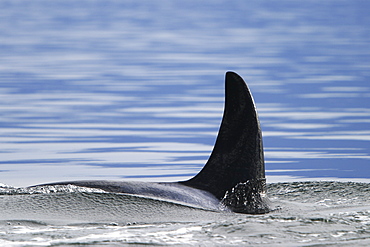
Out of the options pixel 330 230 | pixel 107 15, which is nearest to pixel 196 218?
pixel 330 230

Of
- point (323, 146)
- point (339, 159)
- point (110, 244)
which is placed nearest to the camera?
point (110, 244)

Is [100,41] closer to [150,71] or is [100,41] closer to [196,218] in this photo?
[150,71]

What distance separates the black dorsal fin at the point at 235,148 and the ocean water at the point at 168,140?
64 centimetres

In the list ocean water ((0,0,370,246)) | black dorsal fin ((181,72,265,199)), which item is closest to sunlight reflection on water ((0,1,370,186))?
ocean water ((0,0,370,246))

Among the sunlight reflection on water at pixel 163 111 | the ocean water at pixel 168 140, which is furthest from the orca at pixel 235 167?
the sunlight reflection on water at pixel 163 111

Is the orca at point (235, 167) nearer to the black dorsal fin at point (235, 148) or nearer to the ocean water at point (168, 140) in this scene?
the black dorsal fin at point (235, 148)

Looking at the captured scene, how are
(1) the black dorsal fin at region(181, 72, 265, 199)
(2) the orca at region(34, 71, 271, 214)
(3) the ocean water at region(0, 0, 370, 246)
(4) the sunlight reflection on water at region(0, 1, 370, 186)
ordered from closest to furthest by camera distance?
1. (3) the ocean water at region(0, 0, 370, 246)
2. (2) the orca at region(34, 71, 271, 214)
3. (1) the black dorsal fin at region(181, 72, 265, 199)
4. (4) the sunlight reflection on water at region(0, 1, 370, 186)

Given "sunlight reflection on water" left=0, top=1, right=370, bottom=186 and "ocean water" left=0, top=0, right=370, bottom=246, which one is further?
"sunlight reflection on water" left=0, top=1, right=370, bottom=186

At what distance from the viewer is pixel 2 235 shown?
28.2 ft

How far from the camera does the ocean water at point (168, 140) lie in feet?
29.4

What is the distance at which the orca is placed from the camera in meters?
11.0

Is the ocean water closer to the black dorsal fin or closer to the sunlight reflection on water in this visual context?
the sunlight reflection on water

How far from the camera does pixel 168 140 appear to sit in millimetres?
20109

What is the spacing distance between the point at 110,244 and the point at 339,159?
9.84 m
